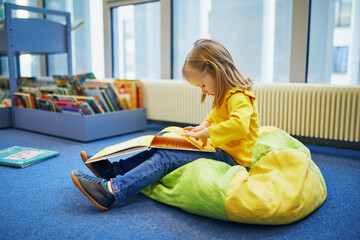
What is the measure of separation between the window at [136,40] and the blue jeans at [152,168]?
2236mm

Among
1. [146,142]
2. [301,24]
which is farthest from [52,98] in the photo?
[301,24]

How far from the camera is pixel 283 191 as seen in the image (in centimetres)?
116

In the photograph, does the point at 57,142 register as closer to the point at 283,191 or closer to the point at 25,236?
the point at 25,236

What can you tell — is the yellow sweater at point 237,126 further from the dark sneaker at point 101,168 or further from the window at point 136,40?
the window at point 136,40

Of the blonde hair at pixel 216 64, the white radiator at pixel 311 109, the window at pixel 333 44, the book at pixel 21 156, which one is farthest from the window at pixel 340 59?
the book at pixel 21 156

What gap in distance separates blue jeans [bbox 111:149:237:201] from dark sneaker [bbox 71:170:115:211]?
3cm

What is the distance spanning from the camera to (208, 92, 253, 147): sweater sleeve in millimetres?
1217

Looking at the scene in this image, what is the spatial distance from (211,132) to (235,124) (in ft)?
0.36

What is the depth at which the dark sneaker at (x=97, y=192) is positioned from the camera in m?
1.25

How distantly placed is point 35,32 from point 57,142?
1.30m

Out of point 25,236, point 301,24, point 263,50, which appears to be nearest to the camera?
point 25,236

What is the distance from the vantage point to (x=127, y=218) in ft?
3.99

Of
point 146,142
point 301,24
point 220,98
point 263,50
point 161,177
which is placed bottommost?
point 161,177

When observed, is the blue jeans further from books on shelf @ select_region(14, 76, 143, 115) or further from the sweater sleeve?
books on shelf @ select_region(14, 76, 143, 115)
